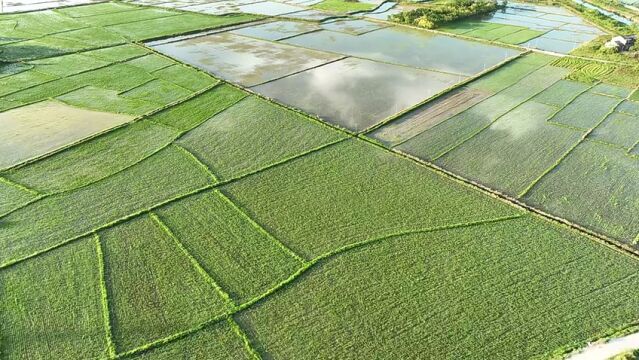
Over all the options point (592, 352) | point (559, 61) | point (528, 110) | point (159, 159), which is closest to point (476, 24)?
point (559, 61)

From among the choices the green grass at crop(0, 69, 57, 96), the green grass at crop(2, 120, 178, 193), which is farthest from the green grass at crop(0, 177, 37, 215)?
the green grass at crop(0, 69, 57, 96)

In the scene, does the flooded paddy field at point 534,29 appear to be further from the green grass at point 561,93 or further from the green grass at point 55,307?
the green grass at point 55,307

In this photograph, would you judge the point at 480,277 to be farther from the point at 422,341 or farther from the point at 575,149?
the point at 575,149

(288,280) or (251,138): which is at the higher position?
(251,138)

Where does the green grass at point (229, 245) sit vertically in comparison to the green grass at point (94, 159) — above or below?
below

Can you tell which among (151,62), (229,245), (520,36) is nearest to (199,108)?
(151,62)

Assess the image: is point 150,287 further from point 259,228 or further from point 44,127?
point 44,127

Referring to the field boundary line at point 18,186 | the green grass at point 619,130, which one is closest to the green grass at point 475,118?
the green grass at point 619,130
